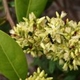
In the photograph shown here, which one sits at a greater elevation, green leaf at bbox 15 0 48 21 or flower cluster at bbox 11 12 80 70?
green leaf at bbox 15 0 48 21

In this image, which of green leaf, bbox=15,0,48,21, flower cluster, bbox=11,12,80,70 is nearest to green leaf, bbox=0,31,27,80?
flower cluster, bbox=11,12,80,70

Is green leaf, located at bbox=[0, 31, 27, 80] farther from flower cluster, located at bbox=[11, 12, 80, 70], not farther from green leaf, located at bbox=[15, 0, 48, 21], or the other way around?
green leaf, located at bbox=[15, 0, 48, 21]

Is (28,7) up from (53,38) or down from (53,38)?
up

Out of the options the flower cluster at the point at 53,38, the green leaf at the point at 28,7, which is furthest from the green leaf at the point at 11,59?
the green leaf at the point at 28,7

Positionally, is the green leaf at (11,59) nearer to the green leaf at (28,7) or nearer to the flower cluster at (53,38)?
the flower cluster at (53,38)

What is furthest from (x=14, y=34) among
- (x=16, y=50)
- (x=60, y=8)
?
(x=60, y=8)

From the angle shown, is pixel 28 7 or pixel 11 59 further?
pixel 28 7
